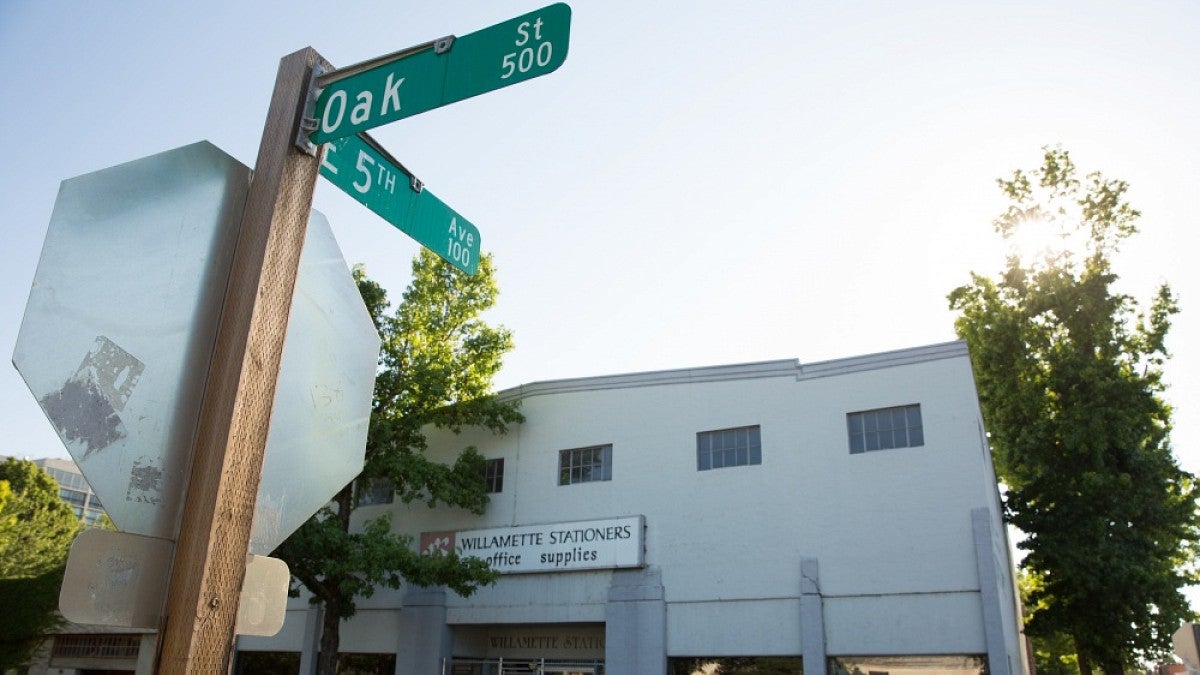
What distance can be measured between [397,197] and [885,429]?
659 inches

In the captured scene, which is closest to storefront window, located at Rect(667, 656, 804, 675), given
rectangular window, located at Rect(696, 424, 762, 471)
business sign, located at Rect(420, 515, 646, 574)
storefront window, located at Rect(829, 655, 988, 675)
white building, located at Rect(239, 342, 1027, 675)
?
white building, located at Rect(239, 342, 1027, 675)

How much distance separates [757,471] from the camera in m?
20.7

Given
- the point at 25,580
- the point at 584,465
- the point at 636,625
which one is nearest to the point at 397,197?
the point at 636,625

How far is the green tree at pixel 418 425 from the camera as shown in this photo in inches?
802

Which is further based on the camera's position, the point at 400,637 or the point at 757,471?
the point at 400,637

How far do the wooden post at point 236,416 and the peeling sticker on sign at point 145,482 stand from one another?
0.12 m

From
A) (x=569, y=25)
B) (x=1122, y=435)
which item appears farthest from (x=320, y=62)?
(x=1122, y=435)

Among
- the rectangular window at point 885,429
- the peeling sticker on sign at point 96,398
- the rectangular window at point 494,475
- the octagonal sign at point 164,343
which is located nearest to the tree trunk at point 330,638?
the rectangular window at point 494,475

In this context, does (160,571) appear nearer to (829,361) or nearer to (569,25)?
(569,25)

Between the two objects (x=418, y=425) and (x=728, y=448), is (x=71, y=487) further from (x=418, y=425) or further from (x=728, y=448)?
(x=728, y=448)

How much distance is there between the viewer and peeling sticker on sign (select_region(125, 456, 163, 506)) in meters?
3.19

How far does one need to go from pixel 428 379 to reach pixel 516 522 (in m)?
4.60

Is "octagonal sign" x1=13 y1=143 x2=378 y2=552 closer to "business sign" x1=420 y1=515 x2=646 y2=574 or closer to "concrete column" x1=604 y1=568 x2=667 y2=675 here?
"concrete column" x1=604 y1=568 x2=667 y2=675

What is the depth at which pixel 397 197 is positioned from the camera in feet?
16.7
